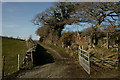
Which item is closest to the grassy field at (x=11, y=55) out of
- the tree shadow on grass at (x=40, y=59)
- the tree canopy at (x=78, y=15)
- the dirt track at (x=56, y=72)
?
the dirt track at (x=56, y=72)

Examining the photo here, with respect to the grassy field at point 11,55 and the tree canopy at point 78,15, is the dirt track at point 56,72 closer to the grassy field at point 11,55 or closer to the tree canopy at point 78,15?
the grassy field at point 11,55

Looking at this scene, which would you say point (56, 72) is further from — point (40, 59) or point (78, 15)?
point (78, 15)

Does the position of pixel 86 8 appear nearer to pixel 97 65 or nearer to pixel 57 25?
pixel 97 65

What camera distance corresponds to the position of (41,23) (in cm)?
2030

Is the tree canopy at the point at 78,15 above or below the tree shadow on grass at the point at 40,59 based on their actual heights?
above

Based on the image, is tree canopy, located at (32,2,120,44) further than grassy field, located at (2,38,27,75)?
Yes

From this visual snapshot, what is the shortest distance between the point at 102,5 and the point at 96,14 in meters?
1.25

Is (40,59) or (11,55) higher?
(11,55)

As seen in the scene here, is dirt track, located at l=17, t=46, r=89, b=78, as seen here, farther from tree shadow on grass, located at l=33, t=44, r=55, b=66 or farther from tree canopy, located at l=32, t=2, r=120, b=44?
tree canopy, located at l=32, t=2, r=120, b=44

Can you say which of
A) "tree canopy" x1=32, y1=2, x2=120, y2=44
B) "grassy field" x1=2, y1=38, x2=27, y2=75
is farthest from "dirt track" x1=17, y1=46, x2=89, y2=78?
"tree canopy" x1=32, y1=2, x2=120, y2=44

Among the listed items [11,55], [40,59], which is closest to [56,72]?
[40,59]

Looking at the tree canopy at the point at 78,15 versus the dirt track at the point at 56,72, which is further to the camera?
the tree canopy at the point at 78,15

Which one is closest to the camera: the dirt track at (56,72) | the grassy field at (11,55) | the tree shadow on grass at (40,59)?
the dirt track at (56,72)

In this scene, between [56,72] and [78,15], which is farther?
[78,15]
